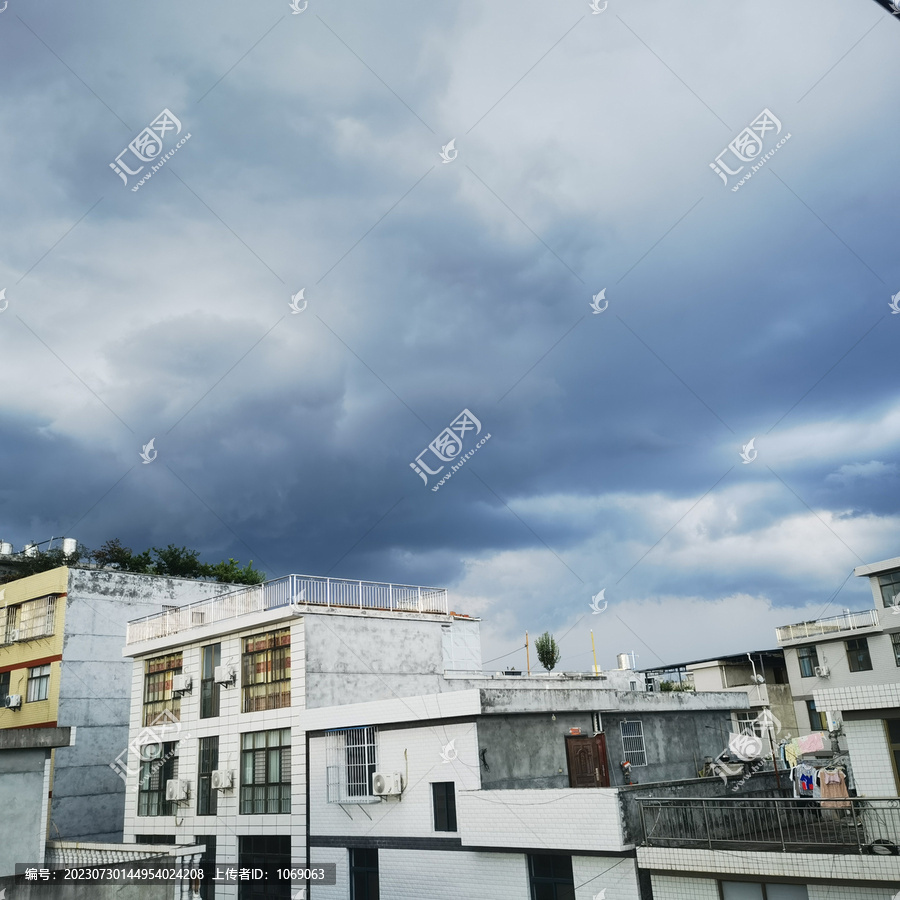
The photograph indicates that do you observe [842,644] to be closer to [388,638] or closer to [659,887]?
[388,638]

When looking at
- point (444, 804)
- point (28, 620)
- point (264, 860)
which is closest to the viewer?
point (444, 804)

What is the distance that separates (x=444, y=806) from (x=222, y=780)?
32.6 ft

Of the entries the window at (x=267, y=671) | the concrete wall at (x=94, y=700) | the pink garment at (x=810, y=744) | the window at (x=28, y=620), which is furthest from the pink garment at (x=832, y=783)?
the window at (x=28, y=620)

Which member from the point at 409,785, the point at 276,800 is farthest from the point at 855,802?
the point at 276,800

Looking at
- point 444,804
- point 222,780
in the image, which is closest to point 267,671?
point 222,780

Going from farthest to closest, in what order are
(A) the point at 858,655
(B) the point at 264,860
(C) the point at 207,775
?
(A) the point at 858,655, (C) the point at 207,775, (B) the point at 264,860

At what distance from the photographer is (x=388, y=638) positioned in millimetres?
28922

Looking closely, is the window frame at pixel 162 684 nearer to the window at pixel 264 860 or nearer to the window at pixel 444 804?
Result: the window at pixel 264 860

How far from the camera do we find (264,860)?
25.9 meters

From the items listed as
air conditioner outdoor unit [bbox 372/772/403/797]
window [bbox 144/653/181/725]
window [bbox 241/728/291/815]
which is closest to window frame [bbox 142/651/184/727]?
window [bbox 144/653/181/725]

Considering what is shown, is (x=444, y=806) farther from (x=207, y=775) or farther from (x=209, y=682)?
(x=209, y=682)

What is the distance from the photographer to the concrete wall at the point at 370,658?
26.8 m

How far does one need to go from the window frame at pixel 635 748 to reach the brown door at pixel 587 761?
1.41 metres

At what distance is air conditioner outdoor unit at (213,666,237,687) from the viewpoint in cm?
2855
